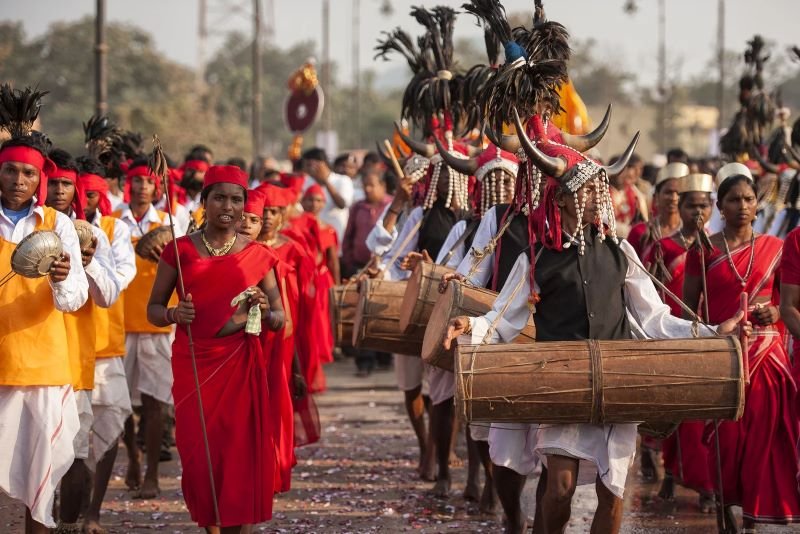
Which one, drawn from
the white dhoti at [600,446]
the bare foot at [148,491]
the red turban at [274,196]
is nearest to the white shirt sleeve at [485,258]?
the white dhoti at [600,446]

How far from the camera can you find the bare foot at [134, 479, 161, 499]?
9.20m

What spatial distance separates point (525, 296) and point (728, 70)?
62496mm

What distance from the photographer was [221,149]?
53844 millimetres

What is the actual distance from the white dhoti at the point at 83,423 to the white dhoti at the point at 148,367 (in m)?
1.68

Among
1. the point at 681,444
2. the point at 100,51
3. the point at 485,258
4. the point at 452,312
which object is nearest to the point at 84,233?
the point at 452,312

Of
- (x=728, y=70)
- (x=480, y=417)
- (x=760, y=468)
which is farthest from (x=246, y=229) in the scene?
(x=728, y=70)

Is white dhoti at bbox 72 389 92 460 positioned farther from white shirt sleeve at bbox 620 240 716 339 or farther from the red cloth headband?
the red cloth headband

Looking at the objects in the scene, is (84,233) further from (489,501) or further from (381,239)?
(381,239)

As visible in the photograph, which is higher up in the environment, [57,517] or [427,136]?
[427,136]

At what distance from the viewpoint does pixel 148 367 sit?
9.58m

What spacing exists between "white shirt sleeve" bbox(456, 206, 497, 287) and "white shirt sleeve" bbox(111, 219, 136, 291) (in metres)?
1.99

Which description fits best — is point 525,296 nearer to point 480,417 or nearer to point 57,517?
point 480,417

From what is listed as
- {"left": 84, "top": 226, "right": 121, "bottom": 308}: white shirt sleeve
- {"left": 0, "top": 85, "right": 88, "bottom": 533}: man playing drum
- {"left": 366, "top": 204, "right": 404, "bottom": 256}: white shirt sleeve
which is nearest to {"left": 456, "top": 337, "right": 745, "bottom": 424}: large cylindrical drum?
{"left": 0, "top": 85, "right": 88, "bottom": 533}: man playing drum

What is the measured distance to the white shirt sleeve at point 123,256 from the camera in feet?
25.5
